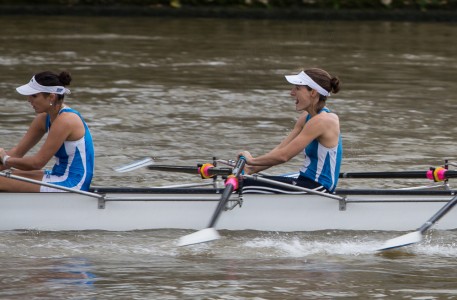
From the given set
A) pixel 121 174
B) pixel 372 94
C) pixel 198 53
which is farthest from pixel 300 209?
pixel 198 53

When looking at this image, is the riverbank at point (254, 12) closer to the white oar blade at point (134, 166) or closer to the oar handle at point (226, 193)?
the white oar blade at point (134, 166)

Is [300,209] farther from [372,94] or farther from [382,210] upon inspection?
[372,94]

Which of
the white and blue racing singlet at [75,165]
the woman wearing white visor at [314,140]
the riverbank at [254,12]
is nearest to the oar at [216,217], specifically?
the woman wearing white visor at [314,140]

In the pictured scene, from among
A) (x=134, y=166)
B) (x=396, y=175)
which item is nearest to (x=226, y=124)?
(x=134, y=166)

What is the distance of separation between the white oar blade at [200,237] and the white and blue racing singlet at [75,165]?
3.43 ft

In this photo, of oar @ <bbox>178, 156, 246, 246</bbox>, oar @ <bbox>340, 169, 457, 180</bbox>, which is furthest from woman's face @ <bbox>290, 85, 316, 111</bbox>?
oar @ <bbox>340, 169, 457, 180</bbox>

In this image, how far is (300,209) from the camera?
889 cm

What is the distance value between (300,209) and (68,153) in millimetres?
1832

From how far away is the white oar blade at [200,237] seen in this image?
8.20m

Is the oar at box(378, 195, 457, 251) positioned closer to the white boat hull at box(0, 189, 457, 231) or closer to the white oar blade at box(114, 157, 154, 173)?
the white boat hull at box(0, 189, 457, 231)

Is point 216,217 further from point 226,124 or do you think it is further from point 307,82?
point 226,124

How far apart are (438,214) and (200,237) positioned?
1.80 metres

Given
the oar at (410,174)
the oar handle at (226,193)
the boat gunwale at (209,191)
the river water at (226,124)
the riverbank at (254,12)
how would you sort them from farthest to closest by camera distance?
the riverbank at (254,12)
the oar at (410,174)
the boat gunwale at (209,191)
the oar handle at (226,193)
the river water at (226,124)

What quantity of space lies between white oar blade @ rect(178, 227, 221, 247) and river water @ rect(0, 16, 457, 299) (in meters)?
0.18
